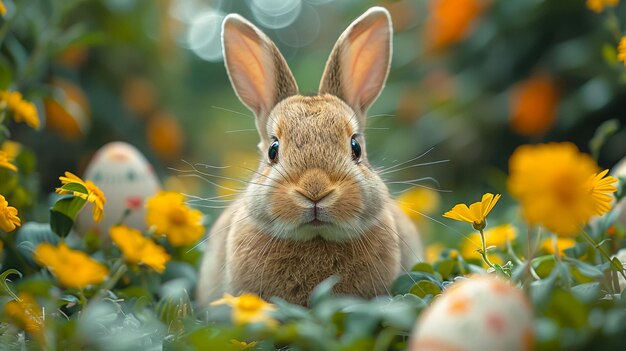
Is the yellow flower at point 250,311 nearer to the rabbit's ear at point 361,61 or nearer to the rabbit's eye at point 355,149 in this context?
the rabbit's eye at point 355,149

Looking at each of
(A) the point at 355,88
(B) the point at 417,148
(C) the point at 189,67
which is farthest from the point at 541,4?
(C) the point at 189,67

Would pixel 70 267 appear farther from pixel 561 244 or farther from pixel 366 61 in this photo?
pixel 561 244

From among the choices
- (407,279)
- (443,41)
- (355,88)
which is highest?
(443,41)

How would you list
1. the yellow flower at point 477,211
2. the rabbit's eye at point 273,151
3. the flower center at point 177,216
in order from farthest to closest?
the rabbit's eye at point 273,151, the flower center at point 177,216, the yellow flower at point 477,211

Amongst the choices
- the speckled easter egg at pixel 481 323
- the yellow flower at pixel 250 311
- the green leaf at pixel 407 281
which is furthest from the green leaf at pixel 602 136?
the yellow flower at pixel 250 311

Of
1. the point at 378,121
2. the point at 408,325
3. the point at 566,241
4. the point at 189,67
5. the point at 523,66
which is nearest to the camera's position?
the point at 408,325

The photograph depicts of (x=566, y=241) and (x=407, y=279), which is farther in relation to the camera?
(x=566, y=241)

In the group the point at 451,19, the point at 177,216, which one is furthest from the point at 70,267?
the point at 451,19

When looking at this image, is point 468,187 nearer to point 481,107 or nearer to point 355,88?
point 481,107
